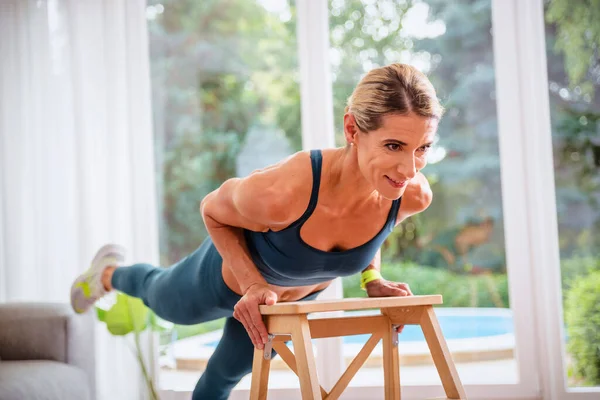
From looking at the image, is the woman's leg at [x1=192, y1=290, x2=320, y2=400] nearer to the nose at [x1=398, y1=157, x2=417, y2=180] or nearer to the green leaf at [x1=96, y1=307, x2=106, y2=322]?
the nose at [x1=398, y1=157, x2=417, y2=180]

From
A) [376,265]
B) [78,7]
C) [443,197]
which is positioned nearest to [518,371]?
[443,197]

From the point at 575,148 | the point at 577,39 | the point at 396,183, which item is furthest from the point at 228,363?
the point at 577,39

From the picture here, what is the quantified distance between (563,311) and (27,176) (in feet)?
9.36

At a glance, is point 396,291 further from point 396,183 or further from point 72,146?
point 72,146

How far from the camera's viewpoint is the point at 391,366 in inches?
78.5

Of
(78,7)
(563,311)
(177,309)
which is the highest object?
(78,7)

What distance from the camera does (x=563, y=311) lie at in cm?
328

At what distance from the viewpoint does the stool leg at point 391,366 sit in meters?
1.98

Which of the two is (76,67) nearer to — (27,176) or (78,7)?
(78,7)

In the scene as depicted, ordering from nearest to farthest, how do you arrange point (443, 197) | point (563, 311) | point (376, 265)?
point (376, 265), point (563, 311), point (443, 197)

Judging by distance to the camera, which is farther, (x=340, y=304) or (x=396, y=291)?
(x=396, y=291)

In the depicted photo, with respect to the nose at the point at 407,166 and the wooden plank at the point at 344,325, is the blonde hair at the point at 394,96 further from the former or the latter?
the wooden plank at the point at 344,325

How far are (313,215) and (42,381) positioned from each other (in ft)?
4.40

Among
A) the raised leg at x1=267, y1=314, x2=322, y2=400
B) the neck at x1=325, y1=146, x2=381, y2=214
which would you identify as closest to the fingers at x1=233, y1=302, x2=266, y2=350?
the raised leg at x1=267, y1=314, x2=322, y2=400
